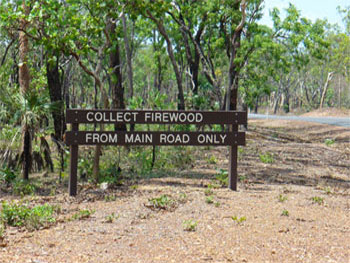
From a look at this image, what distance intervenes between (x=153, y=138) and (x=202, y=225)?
2462mm

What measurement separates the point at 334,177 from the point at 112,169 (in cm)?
473

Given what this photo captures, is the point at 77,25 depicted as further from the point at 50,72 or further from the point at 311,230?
the point at 311,230

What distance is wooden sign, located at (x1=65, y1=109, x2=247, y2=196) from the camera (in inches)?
316

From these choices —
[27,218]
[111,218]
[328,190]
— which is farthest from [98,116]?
[328,190]

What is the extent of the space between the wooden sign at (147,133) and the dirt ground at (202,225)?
80 centimetres

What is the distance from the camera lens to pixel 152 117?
816 cm

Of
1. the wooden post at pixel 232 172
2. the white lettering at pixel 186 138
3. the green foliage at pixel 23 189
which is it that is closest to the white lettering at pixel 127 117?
the white lettering at pixel 186 138

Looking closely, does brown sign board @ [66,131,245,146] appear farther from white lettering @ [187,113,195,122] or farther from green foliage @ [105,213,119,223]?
green foliage @ [105,213,119,223]

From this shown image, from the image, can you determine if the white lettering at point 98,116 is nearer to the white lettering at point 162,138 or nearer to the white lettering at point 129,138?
the white lettering at point 129,138

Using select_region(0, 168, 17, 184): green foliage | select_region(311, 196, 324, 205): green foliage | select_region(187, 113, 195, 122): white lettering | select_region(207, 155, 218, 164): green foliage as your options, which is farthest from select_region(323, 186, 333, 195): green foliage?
select_region(0, 168, 17, 184): green foliage

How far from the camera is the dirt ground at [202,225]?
504cm

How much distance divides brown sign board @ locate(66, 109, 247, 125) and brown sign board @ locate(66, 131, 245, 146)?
0.20 meters

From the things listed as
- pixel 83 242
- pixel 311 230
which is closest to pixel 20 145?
pixel 83 242

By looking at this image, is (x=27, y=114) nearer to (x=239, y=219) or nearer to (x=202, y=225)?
(x=202, y=225)
